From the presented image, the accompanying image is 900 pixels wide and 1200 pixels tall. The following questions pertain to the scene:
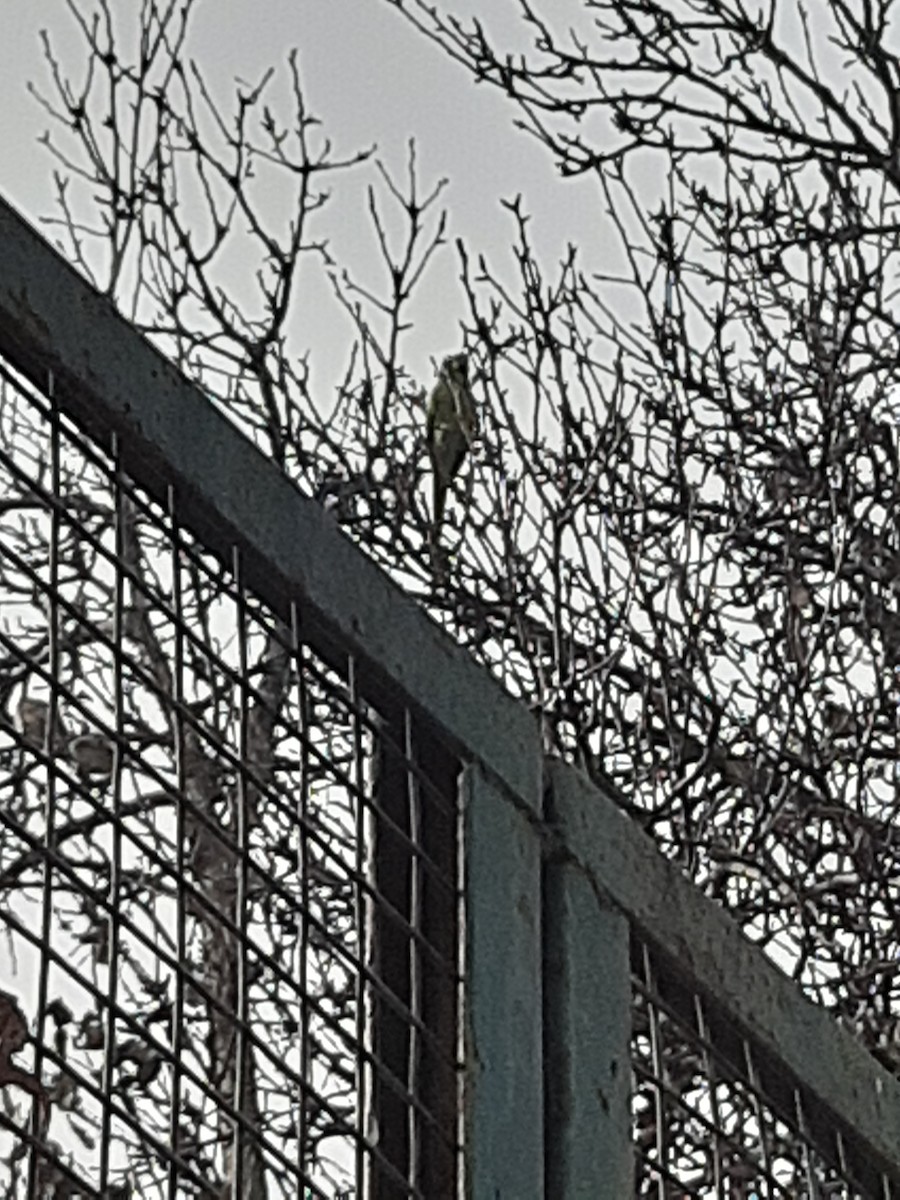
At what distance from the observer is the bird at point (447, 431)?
18.3 feet

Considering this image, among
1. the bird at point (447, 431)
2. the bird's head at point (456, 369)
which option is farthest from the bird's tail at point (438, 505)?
the bird's head at point (456, 369)

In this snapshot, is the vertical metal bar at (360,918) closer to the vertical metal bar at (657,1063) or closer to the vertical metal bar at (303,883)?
the vertical metal bar at (303,883)

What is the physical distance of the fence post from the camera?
122 centimetres

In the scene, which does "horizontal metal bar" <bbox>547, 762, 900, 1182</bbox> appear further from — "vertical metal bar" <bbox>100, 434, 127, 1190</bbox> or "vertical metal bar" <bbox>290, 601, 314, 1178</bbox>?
"vertical metal bar" <bbox>100, 434, 127, 1190</bbox>

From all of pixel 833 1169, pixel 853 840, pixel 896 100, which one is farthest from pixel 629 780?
pixel 833 1169

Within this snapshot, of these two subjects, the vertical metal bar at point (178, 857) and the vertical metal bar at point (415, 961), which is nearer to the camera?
the vertical metal bar at point (178, 857)

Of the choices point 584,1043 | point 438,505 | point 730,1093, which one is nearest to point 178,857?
point 584,1043

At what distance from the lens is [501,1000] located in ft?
4.12

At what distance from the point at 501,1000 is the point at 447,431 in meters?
4.51

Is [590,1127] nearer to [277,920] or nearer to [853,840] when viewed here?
[277,920]

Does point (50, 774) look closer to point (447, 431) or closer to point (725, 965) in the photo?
point (725, 965)

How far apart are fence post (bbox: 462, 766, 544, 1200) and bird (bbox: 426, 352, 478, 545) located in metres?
4.23

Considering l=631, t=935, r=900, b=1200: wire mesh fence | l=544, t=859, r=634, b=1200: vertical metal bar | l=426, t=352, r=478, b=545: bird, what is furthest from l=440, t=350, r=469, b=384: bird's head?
l=544, t=859, r=634, b=1200: vertical metal bar

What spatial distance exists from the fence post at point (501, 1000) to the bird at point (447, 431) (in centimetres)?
423
